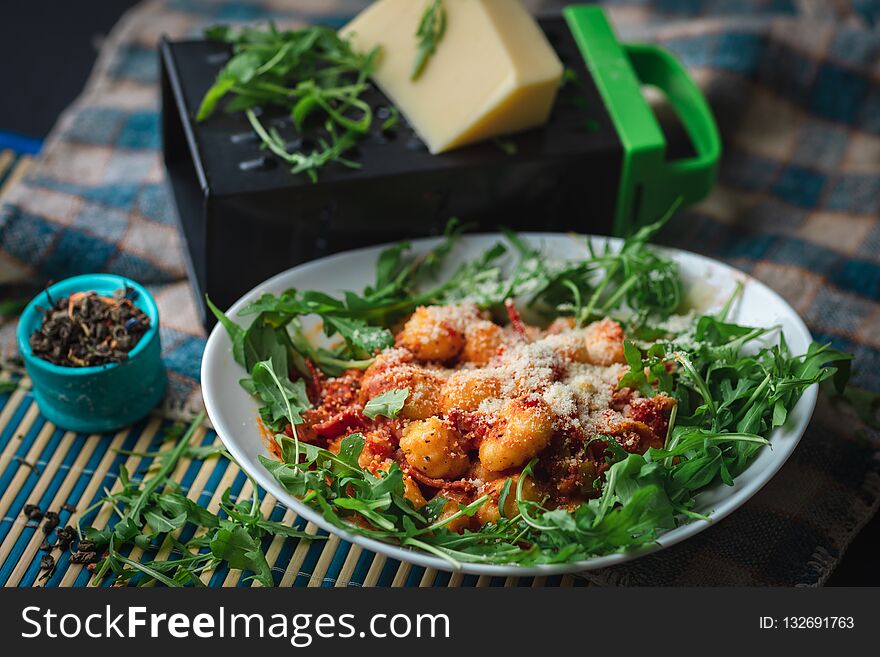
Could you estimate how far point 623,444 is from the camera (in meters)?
1.31

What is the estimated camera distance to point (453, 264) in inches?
65.7

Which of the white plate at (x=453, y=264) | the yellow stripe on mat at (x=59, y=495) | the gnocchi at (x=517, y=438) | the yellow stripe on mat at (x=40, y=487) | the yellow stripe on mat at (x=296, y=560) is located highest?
the gnocchi at (x=517, y=438)

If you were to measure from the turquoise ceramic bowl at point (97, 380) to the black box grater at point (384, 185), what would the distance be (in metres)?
0.15

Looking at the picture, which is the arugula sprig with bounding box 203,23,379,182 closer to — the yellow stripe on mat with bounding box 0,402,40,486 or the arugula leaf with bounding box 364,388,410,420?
the arugula leaf with bounding box 364,388,410,420

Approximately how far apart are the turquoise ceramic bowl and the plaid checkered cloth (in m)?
0.08

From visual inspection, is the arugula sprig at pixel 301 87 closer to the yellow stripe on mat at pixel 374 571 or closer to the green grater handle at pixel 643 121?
the green grater handle at pixel 643 121

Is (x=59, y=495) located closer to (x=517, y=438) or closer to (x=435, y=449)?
(x=435, y=449)

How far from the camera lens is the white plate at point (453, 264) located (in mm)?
1195

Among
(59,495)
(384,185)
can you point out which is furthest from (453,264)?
(59,495)

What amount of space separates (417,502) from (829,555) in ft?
2.02

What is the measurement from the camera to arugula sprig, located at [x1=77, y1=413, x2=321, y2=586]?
135 cm

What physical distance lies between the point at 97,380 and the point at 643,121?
0.99 meters

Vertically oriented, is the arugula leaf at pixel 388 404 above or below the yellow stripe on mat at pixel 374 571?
above

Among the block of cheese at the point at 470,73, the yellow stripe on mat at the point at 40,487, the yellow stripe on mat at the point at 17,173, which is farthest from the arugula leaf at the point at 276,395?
the yellow stripe on mat at the point at 17,173
